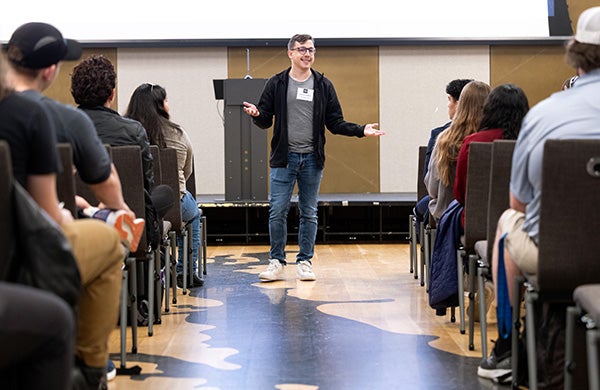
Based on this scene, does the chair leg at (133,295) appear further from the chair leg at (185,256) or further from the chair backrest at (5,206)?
the chair backrest at (5,206)

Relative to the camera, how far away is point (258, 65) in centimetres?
876

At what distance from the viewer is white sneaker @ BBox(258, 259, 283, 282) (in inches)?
211

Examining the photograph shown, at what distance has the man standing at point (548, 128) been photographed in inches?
97.7

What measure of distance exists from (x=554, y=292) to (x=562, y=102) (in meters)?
0.54

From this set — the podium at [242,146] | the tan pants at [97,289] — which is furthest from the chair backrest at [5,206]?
the podium at [242,146]

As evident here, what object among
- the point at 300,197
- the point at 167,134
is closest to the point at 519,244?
the point at 167,134

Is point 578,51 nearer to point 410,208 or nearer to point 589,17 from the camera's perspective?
point 589,17

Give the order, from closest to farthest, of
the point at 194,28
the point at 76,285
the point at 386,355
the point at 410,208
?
the point at 76,285
the point at 386,355
the point at 410,208
the point at 194,28

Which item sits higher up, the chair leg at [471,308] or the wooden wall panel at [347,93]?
the wooden wall panel at [347,93]

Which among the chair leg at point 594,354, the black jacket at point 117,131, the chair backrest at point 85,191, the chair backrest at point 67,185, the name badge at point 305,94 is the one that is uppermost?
the name badge at point 305,94

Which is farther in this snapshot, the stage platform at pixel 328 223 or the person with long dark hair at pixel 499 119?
the stage platform at pixel 328 223

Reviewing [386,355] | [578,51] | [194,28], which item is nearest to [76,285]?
[578,51]

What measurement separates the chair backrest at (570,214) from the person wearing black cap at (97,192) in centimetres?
114

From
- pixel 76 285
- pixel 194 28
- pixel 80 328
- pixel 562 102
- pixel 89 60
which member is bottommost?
pixel 80 328
